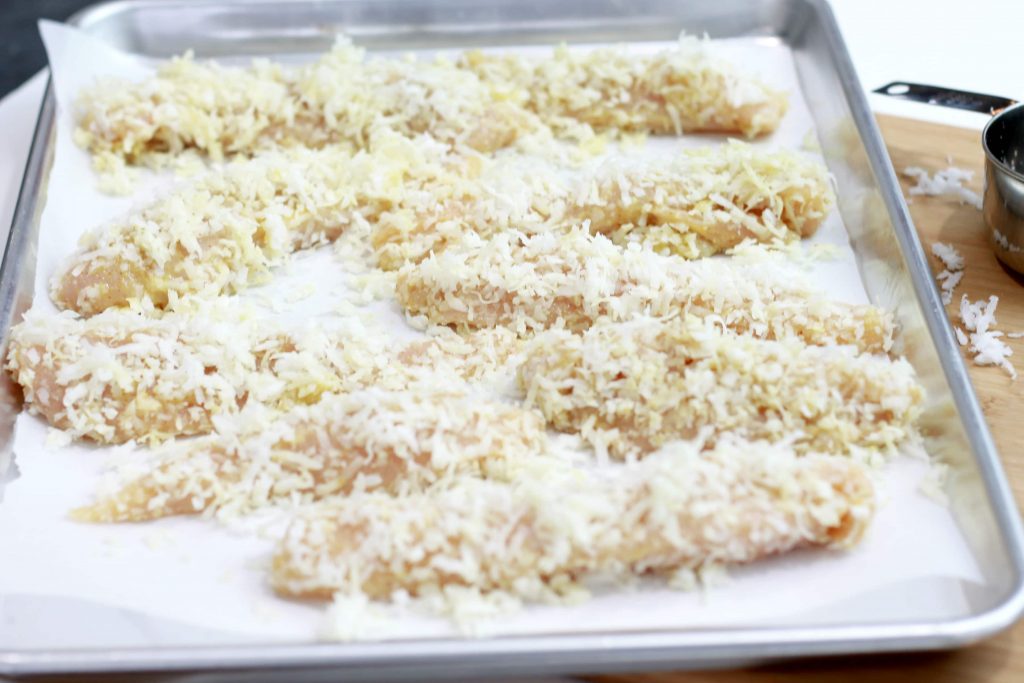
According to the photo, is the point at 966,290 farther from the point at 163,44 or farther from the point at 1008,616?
the point at 163,44

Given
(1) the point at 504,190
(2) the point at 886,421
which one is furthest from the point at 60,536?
(2) the point at 886,421

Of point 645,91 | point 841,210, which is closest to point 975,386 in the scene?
point 841,210

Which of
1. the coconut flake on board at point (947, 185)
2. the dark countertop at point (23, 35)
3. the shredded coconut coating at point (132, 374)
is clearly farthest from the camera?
the dark countertop at point (23, 35)

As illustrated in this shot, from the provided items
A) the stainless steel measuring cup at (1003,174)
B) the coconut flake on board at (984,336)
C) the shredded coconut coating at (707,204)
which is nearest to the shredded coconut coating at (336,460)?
the shredded coconut coating at (707,204)

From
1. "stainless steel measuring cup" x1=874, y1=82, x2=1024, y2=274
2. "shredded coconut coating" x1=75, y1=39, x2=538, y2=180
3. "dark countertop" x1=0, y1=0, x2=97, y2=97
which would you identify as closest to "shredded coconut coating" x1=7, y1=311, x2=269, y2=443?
"shredded coconut coating" x1=75, y1=39, x2=538, y2=180

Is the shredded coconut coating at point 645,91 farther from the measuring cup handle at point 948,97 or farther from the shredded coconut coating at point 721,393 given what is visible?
the shredded coconut coating at point 721,393

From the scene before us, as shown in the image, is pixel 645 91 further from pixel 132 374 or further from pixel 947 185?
pixel 132 374
